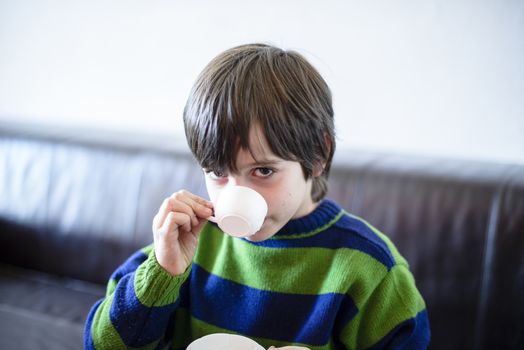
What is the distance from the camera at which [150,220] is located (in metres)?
1.49

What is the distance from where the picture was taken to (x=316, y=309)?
2.93 ft

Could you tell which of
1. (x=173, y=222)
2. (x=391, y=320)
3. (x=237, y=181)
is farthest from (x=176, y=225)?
(x=391, y=320)

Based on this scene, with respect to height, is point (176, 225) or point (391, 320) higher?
point (176, 225)

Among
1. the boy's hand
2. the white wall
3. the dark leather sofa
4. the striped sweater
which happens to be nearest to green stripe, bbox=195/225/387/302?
the striped sweater

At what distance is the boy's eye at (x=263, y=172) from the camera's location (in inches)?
31.1

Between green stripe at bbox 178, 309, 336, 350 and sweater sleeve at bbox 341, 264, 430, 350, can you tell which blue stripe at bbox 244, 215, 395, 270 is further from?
green stripe at bbox 178, 309, 336, 350

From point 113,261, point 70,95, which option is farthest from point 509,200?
point 70,95

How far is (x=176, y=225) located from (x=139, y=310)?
162 millimetres

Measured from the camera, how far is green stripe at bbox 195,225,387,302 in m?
0.88

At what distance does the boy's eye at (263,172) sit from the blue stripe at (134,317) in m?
0.29

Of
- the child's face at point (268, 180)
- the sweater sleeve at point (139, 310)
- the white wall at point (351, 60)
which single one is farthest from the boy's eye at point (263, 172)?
the white wall at point (351, 60)

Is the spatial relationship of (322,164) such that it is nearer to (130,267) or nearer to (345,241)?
(345,241)

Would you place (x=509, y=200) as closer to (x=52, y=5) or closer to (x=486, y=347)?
(x=486, y=347)

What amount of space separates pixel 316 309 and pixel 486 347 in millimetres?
494
